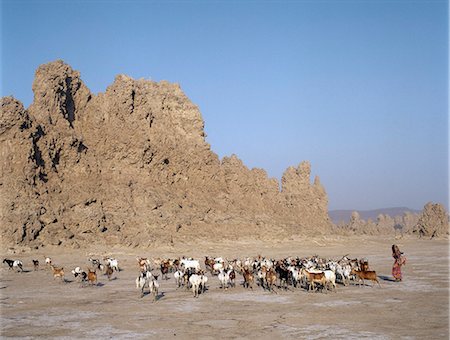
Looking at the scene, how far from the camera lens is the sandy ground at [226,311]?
14.8 meters

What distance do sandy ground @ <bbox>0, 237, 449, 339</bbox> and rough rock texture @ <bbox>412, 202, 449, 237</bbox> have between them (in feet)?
225

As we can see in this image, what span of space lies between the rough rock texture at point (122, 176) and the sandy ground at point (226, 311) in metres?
27.3

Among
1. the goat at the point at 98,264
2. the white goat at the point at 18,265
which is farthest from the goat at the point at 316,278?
the white goat at the point at 18,265

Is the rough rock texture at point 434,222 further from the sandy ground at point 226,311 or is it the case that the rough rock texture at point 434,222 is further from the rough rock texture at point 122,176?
the sandy ground at point 226,311

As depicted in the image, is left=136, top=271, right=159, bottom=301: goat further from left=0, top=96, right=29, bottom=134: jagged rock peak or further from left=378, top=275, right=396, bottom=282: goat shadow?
left=0, top=96, right=29, bottom=134: jagged rock peak

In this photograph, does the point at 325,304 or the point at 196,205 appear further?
the point at 196,205

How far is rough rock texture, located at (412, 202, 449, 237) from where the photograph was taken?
9138 centimetres

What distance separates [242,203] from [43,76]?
3502 cm

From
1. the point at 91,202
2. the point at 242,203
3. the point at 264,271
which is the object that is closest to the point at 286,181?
the point at 242,203

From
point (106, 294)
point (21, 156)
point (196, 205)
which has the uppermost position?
point (21, 156)

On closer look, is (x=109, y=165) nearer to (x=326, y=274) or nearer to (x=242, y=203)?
(x=242, y=203)

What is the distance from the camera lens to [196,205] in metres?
69.3

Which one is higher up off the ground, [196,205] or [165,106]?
[165,106]

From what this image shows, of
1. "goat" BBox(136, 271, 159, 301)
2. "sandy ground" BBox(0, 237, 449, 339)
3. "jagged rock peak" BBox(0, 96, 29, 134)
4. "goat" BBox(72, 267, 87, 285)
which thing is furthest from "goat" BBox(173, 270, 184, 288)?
"jagged rock peak" BBox(0, 96, 29, 134)
